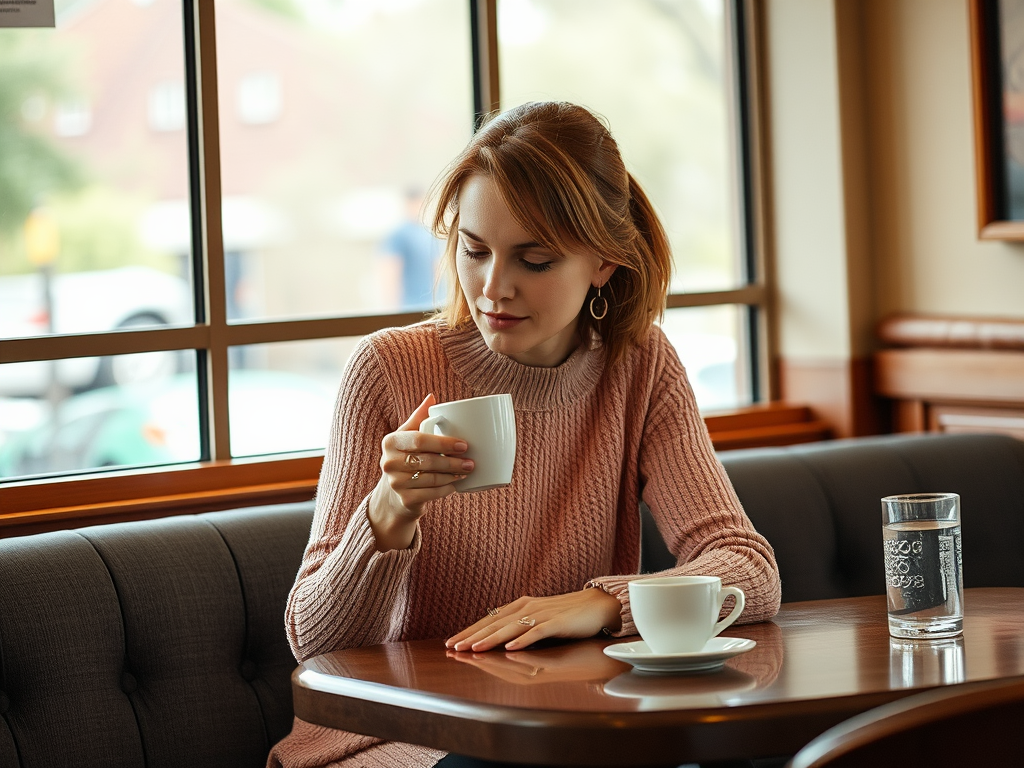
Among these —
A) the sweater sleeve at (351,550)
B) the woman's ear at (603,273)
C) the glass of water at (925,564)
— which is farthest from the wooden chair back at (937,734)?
the woman's ear at (603,273)

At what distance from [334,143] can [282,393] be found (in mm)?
583

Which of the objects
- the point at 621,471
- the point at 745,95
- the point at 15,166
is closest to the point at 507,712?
the point at 621,471

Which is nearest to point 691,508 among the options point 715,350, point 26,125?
point 26,125

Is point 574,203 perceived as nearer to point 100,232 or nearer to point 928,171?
point 100,232

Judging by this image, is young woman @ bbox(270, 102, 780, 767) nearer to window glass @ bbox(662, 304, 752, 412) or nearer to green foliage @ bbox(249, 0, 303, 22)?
green foliage @ bbox(249, 0, 303, 22)

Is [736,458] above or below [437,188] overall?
below

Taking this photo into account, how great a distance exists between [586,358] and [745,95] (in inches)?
68.8

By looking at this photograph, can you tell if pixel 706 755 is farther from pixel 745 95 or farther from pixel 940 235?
pixel 745 95

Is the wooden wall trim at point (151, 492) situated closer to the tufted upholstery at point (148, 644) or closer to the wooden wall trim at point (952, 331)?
the tufted upholstery at point (148, 644)

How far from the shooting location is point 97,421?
2.50 metres

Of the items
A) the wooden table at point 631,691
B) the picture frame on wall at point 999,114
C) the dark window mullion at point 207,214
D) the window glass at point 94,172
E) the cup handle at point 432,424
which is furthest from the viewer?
the picture frame on wall at point 999,114

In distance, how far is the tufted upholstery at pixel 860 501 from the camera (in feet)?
7.57

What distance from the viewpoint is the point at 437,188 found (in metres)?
1.87

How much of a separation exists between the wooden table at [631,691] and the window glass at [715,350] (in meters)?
1.82
